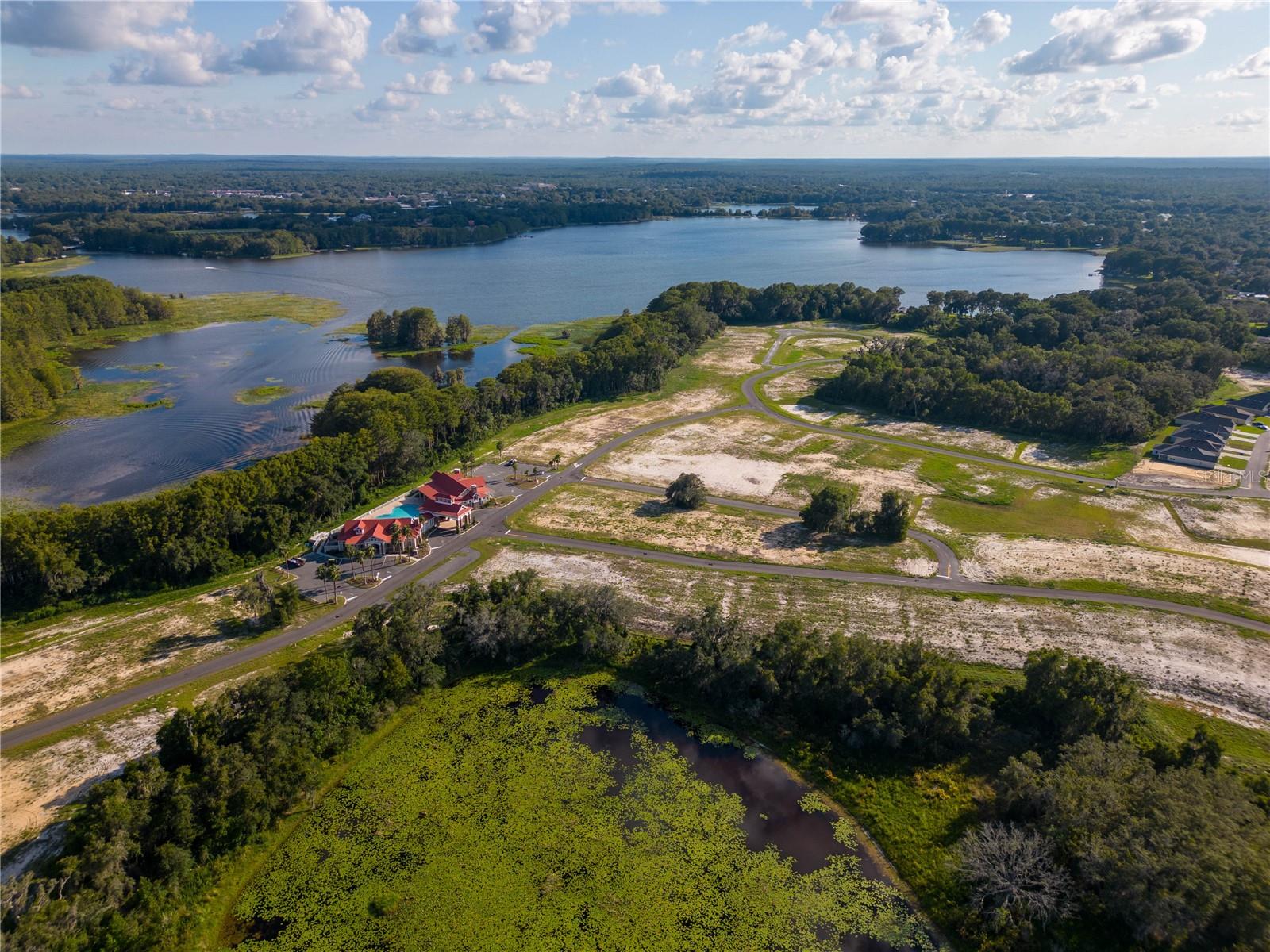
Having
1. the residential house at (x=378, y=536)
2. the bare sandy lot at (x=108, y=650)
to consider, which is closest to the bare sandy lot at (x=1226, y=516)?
the residential house at (x=378, y=536)

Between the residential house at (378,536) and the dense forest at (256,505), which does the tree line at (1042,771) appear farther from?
the dense forest at (256,505)

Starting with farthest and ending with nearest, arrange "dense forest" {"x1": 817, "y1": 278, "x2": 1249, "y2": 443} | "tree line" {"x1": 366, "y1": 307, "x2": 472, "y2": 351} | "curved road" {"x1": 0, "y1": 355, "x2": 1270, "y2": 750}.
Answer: "tree line" {"x1": 366, "y1": 307, "x2": 472, "y2": 351}, "dense forest" {"x1": 817, "y1": 278, "x2": 1249, "y2": 443}, "curved road" {"x1": 0, "y1": 355, "x2": 1270, "y2": 750}

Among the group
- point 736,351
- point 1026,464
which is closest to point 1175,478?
point 1026,464

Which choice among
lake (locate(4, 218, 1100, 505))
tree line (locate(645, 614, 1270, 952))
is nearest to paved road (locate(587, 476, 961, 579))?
tree line (locate(645, 614, 1270, 952))

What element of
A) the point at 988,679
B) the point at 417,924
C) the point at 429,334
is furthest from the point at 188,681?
the point at 429,334

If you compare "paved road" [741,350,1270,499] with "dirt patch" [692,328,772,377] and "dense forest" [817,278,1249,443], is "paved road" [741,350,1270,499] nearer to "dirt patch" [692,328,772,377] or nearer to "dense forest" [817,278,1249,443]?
"dense forest" [817,278,1249,443]

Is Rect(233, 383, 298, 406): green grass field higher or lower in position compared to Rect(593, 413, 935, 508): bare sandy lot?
higher
